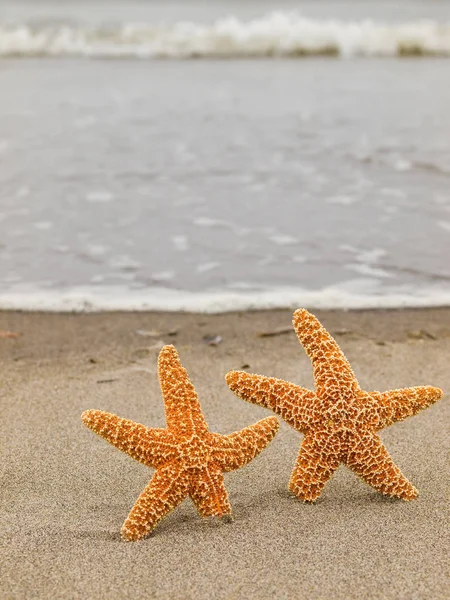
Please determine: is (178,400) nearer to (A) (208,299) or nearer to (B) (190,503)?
(B) (190,503)

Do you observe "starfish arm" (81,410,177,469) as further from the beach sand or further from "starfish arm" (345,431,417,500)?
"starfish arm" (345,431,417,500)

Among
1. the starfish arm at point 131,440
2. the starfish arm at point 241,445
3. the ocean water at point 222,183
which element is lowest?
the ocean water at point 222,183

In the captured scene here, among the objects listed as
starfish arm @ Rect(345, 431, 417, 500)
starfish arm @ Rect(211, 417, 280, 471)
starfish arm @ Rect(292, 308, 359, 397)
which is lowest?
starfish arm @ Rect(345, 431, 417, 500)

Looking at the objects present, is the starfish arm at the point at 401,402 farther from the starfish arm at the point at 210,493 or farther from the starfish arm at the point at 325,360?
the starfish arm at the point at 210,493

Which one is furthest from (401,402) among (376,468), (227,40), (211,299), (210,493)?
(227,40)

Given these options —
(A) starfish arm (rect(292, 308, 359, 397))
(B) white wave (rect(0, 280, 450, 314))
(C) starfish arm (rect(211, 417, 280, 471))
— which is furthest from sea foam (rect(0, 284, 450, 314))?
(C) starfish arm (rect(211, 417, 280, 471))

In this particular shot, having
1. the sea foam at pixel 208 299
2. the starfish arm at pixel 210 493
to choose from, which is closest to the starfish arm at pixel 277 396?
the starfish arm at pixel 210 493
